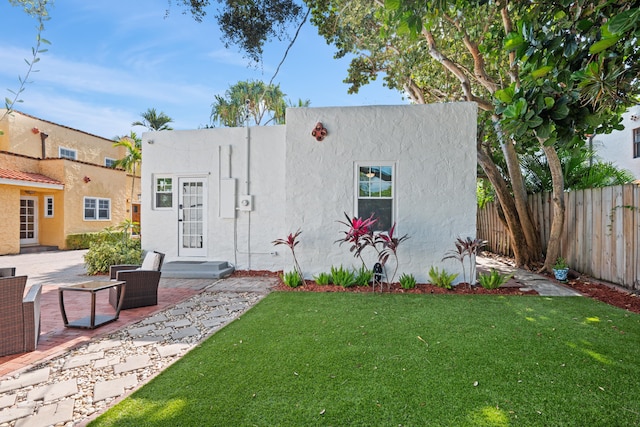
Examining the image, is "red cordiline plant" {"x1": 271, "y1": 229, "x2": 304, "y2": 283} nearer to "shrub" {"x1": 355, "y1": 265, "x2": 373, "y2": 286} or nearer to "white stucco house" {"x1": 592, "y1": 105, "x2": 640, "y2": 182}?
"shrub" {"x1": 355, "y1": 265, "x2": 373, "y2": 286}

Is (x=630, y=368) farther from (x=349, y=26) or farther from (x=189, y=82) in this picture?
(x=189, y=82)

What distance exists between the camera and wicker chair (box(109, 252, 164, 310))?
17.5 ft

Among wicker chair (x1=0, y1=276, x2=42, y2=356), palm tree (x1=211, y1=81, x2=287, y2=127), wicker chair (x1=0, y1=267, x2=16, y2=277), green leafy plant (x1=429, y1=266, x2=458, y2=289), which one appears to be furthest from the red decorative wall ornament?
palm tree (x1=211, y1=81, x2=287, y2=127)

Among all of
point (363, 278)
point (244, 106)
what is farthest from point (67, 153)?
point (363, 278)

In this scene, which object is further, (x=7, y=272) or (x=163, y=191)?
(x=163, y=191)

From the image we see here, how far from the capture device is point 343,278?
6.97 m

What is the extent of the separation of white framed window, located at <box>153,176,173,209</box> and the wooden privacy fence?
1050 centimetres

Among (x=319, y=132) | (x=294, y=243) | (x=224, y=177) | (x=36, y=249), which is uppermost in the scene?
(x=319, y=132)

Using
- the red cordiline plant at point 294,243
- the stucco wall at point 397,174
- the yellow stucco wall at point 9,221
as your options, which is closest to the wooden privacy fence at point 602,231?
the stucco wall at point 397,174

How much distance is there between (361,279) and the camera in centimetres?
702

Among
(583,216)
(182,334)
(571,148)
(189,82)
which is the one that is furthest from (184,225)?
(583,216)

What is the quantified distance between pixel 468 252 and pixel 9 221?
56.2 feet

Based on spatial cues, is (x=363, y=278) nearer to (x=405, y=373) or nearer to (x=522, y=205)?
(x=405, y=373)

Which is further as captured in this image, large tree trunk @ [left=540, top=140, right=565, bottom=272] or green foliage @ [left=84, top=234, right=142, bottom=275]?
green foliage @ [left=84, top=234, right=142, bottom=275]
